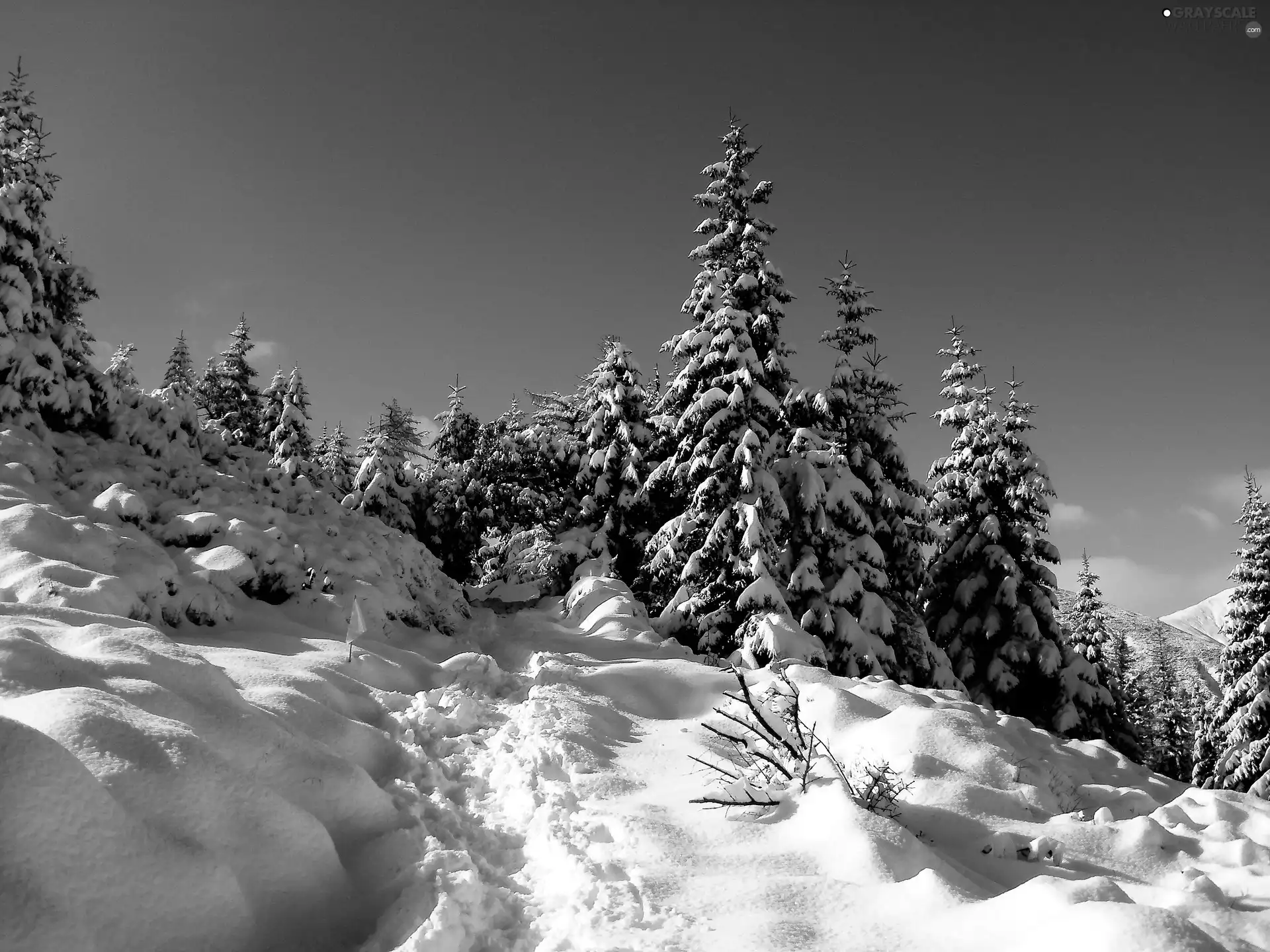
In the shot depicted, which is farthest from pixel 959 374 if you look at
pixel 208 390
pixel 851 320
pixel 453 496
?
pixel 208 390

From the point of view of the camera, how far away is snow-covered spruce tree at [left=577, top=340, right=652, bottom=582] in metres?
21.6

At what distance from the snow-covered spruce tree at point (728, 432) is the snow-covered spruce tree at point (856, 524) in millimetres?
820

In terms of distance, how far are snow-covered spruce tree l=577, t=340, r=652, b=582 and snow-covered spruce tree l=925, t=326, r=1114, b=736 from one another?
9757 millimetres

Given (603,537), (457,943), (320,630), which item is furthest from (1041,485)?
(457,943)

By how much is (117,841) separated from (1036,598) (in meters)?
22.2

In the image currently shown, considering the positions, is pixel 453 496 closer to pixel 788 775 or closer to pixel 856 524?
pixel 856 524

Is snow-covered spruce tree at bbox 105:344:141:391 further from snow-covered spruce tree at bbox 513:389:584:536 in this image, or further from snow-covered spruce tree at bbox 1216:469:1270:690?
snow-covered spruce tree at bbox 1216:469:1270:690

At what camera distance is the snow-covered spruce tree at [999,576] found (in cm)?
1962

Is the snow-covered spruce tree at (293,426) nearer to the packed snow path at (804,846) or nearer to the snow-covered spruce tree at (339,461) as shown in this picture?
the snow-covered spruce tree at (339,461)

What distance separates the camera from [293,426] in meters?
25.7

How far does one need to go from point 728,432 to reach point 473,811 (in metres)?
11.5

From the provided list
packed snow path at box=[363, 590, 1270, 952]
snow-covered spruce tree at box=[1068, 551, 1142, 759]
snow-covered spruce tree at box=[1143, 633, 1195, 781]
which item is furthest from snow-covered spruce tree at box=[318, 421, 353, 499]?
snow-covered spruce tree at box=[1143, 633, 1195, 781]

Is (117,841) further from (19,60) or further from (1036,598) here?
(1036,598)

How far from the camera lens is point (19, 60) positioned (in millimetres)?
14398
